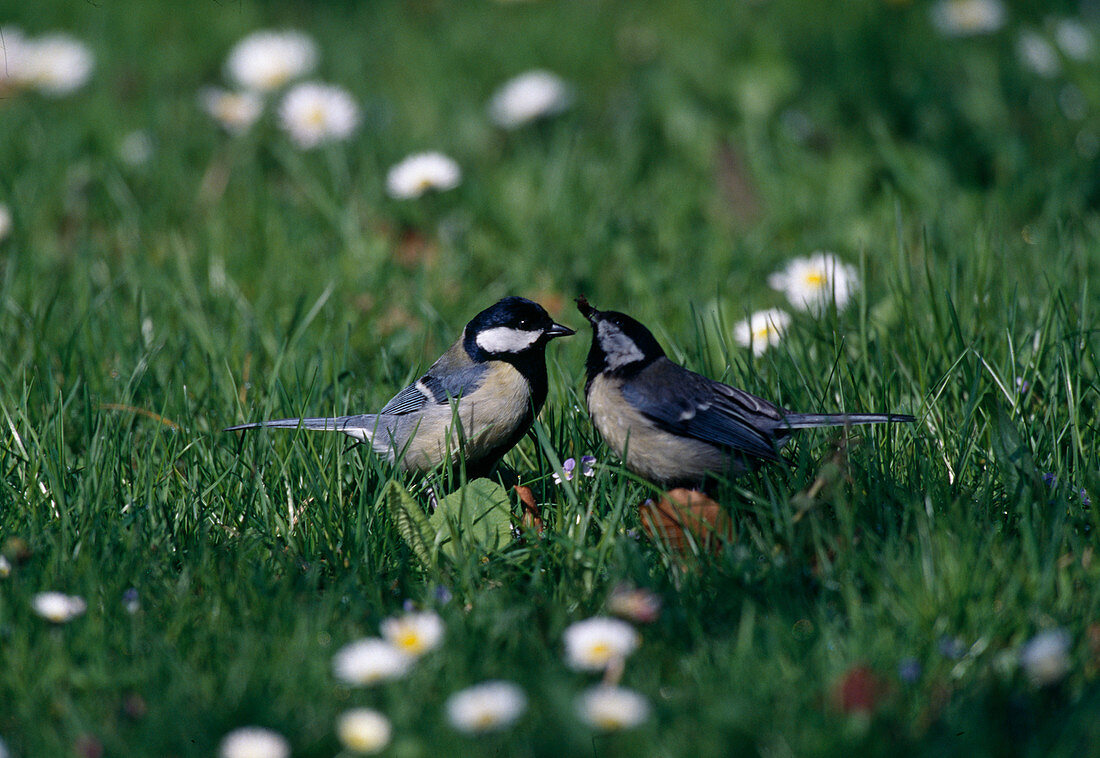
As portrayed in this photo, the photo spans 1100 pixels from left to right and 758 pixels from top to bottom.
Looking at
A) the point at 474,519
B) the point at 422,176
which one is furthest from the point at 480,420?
the point at 422,176

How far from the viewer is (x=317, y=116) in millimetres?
5863

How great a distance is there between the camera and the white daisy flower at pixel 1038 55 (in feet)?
20.3

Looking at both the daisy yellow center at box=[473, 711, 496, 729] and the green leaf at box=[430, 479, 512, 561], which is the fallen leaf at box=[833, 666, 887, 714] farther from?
the green leaf at box=[430, 479, 512, 561]

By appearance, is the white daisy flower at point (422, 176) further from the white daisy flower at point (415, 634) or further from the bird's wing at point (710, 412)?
the white daisy flower at point (415, 634)

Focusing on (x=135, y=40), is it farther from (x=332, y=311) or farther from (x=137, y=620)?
(x=137, y=620)

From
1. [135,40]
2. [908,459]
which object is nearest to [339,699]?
[908,459]

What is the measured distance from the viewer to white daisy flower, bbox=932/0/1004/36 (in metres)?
6.79

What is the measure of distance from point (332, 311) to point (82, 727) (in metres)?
2.59

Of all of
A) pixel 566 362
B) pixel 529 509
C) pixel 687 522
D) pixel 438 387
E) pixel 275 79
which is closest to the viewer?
pixel 687 522

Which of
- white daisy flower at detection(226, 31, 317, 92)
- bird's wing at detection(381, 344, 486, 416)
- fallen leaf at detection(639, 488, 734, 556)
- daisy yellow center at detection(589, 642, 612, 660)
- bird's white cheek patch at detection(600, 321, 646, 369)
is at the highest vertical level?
white daisy flower at detection(226, 31, 317, 92)

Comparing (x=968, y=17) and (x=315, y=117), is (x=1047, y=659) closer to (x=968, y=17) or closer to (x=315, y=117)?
(x=315, y=117)

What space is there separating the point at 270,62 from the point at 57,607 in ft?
15.9

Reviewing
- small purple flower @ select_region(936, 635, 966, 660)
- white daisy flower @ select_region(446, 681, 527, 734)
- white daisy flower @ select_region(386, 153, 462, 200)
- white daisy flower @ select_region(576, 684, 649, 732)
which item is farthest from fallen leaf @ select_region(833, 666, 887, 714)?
white daisy flower @ select_region(386, 153, 462, 200)

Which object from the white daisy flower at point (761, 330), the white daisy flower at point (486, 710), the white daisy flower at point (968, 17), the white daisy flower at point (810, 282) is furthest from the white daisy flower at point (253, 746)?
the white daisy flower at point (968, 17)
